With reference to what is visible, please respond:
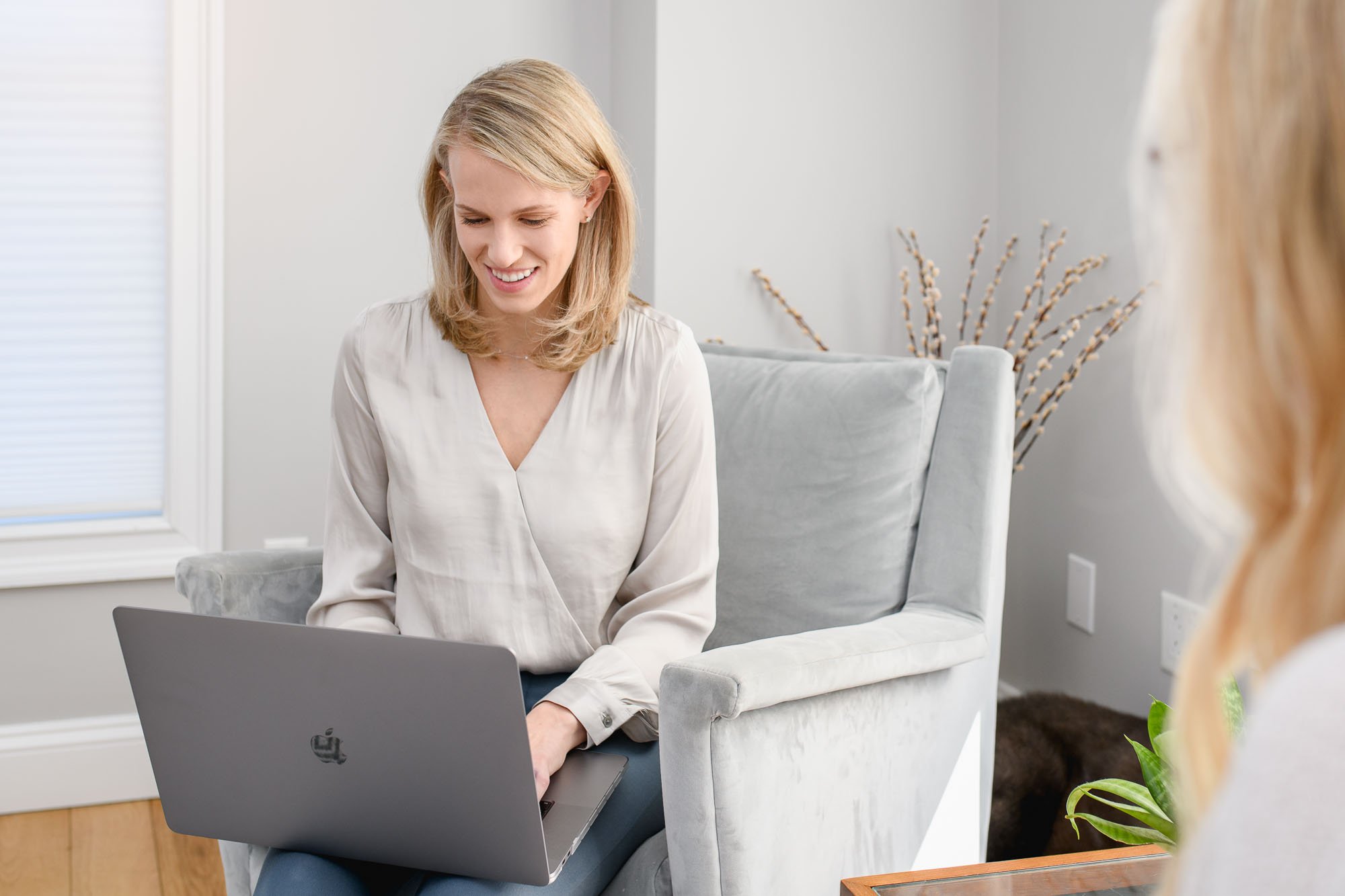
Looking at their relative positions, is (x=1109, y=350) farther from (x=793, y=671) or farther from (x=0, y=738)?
(x=0, y=738)

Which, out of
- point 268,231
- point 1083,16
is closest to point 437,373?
point 268,231

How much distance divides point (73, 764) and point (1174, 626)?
2.02 metres

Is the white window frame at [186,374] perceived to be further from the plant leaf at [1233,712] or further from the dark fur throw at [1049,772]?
the plant leaf at [1233,712]

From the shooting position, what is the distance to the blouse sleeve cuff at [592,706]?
1111 mm

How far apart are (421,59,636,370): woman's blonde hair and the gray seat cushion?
0.29 metres

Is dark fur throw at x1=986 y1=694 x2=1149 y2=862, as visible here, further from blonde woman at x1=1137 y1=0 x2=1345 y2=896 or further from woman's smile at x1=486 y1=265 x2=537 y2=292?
blonde woman at x1=1137 y1=0 x2=1345 y2=896

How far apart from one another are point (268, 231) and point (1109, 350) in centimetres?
158

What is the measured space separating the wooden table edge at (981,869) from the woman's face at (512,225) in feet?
2.32

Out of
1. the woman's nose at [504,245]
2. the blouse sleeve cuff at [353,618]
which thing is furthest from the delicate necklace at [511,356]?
the blouse sleeve cuff at [353,618]

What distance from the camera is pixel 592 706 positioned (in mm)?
1119

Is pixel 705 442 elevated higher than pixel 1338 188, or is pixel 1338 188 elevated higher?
pixel 1338 188

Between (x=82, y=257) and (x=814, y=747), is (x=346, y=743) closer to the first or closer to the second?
(x=814, y=747)

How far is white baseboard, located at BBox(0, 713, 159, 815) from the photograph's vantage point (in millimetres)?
2105

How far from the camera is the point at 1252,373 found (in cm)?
36
